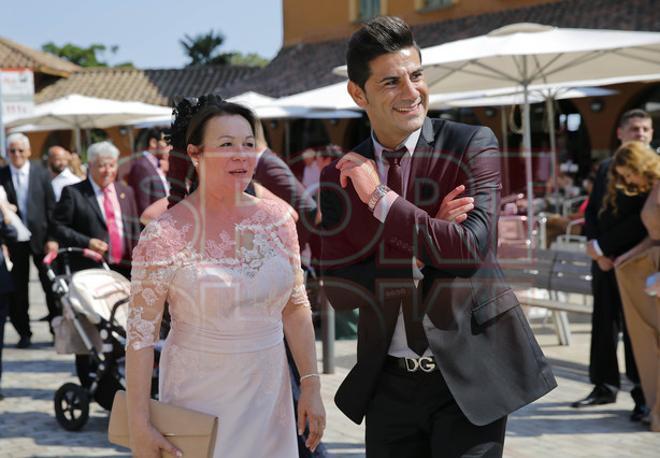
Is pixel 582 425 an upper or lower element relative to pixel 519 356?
lower

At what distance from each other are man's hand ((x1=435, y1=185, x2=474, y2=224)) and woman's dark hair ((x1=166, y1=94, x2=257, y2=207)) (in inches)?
36.9

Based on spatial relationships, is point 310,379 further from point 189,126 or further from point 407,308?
point 189,126

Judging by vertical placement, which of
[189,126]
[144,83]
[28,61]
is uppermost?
[28,61]

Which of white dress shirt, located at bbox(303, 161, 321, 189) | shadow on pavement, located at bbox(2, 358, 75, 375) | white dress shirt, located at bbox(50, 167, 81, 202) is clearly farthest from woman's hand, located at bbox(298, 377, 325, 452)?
white dress shirt, located at bbox(303, 161, 321, 189)

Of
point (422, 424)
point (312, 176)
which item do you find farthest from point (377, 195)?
point (312, 176)

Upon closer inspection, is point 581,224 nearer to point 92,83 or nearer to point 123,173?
point 123,173

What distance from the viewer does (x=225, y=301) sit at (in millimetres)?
3457

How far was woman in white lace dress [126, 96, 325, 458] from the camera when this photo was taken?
11.1ft

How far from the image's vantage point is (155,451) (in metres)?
3.18

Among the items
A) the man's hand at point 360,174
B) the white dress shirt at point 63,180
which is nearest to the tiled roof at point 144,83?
the white dress shirt at point 63,180

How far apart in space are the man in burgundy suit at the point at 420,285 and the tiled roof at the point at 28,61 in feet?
149

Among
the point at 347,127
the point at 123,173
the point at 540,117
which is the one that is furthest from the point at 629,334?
the point at 347,127

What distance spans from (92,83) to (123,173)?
104 feet

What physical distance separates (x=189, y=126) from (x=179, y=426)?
1.07 meters
